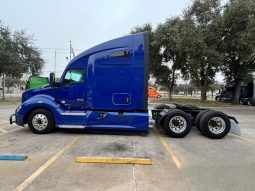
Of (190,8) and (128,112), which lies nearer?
(128,112)

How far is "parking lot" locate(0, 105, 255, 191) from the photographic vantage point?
243 inches

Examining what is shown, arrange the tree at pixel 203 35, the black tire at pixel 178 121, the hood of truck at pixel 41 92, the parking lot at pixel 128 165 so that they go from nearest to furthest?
the parking lot at pixel 128 165, the black tire at pixel 178 121, the hood of truck at pixel 41 92, the tree at pixel 203 35

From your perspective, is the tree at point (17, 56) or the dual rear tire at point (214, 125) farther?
the tree at point (17, 56)

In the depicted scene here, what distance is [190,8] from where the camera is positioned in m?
34.8

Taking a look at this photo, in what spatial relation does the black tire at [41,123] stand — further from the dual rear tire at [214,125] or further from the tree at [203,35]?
the tree at [203,35]

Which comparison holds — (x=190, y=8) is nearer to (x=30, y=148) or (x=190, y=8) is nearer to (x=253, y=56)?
(x=253, y=56)

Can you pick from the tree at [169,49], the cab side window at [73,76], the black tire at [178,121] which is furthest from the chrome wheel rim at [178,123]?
the tree at [169,49]

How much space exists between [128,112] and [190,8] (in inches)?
999

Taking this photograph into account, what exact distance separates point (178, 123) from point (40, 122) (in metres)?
4.46

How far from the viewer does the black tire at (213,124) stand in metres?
11.5

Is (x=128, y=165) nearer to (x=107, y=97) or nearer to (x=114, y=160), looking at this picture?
(x=114, y=160)

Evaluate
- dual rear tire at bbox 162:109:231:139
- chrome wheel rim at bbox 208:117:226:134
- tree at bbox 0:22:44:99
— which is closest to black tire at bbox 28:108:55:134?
dual rear tire at bbox 162:109:231:139

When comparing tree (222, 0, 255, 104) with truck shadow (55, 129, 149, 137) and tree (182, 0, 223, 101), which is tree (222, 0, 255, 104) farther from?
truck shadow (55, 129, 149, 137)

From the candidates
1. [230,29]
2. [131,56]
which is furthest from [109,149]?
[230,29]
